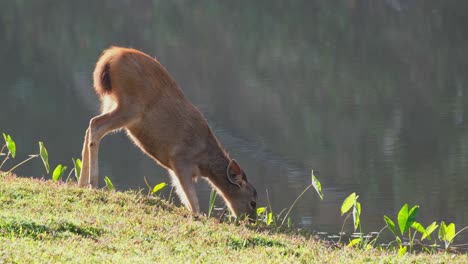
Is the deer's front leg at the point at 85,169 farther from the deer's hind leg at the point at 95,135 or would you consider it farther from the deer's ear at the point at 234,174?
the deer's ear at the point at 234,174

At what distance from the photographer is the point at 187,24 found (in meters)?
34.7

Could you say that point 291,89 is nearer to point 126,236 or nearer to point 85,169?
point 85,169

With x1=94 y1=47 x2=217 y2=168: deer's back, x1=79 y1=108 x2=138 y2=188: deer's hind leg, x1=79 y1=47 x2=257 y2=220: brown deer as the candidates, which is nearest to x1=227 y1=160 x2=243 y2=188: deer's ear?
x1=79 y1=47 x2=257 y2=220: brown deer

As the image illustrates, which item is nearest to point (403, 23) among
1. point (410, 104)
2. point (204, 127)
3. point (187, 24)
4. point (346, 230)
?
point (187, 24)

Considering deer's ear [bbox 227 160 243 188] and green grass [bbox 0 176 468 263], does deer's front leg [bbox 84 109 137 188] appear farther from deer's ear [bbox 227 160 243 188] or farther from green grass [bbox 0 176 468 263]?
deer's ear [bbox 227 160 243 188]

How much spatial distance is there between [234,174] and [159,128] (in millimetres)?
891

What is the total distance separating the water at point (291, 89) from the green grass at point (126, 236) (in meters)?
3.72

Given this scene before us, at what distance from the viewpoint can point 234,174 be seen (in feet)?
32.8

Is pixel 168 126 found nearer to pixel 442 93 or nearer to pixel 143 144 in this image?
pixel 143 144

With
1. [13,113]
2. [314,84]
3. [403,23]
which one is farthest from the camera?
[403,23]

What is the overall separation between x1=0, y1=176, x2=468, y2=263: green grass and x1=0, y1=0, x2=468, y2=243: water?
12.2 ft

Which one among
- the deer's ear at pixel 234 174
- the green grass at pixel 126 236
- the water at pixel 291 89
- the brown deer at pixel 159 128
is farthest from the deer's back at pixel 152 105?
the water at pixel 291 89

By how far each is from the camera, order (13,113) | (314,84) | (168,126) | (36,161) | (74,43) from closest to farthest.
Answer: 1. (168,126)
2. (36,161)
3. (13,113)
4. (314,84)
5. (74,43)

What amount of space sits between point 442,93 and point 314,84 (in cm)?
317
